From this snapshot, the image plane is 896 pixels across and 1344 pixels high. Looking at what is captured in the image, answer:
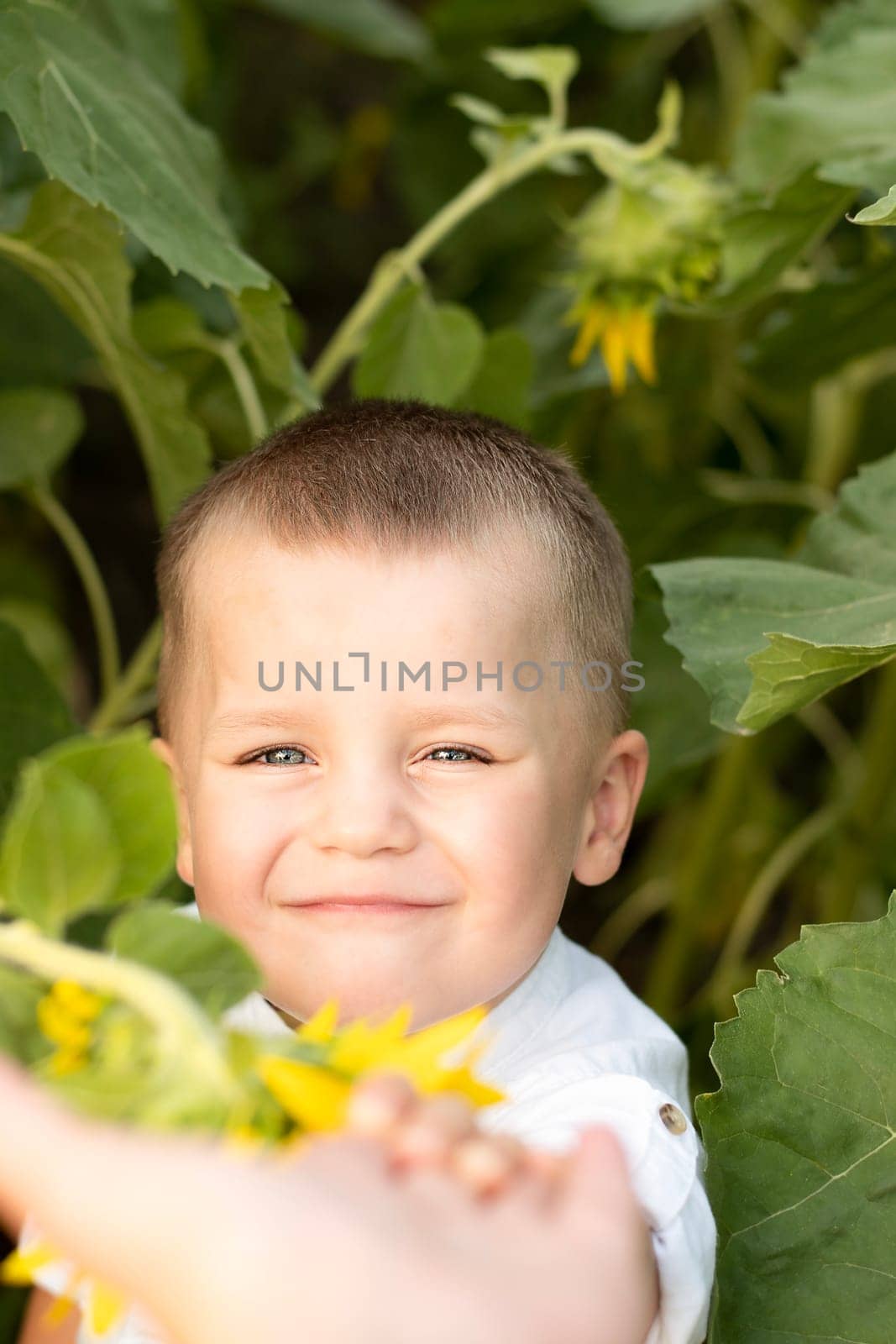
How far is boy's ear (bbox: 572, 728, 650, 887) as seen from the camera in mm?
761

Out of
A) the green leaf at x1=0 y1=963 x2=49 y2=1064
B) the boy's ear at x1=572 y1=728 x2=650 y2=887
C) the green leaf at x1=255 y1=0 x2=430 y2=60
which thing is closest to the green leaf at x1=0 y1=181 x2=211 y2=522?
the boy's ear at x1=572 y1=728 x2=650 y2=887

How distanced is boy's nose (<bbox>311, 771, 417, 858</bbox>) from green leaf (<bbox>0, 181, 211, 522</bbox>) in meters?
0.36

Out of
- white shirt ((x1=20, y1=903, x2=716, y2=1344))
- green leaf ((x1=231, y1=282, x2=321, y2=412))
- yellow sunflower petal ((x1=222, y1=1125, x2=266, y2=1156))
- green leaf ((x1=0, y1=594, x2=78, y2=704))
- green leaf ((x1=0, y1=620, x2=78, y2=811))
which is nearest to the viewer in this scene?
yellow sunflower petal ((x1=222, y1=1125, x2=266, y2=1156))

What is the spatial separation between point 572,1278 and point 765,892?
3.27ft

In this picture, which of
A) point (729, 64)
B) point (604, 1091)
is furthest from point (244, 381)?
point (729, 64)

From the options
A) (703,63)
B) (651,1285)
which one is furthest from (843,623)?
(703,63)

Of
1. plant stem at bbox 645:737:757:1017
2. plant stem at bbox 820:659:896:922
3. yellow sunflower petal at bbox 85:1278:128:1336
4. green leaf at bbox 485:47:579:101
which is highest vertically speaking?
green leaf at bbox 485:47:579:101

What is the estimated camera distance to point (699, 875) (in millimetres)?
1397

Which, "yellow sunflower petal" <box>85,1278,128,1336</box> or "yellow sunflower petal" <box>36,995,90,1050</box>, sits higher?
"yellow sunflower petal" <box>36,995,90,1050</box>

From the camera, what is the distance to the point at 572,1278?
345mm

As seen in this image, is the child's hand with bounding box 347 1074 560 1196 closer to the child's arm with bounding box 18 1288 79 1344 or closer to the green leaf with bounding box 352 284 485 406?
the child's arm with bounding box 18 1288 79 1344

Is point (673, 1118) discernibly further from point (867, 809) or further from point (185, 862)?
point (867, 809)

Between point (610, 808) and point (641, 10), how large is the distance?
2.72 feet

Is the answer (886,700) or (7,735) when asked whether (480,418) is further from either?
(886,700)
